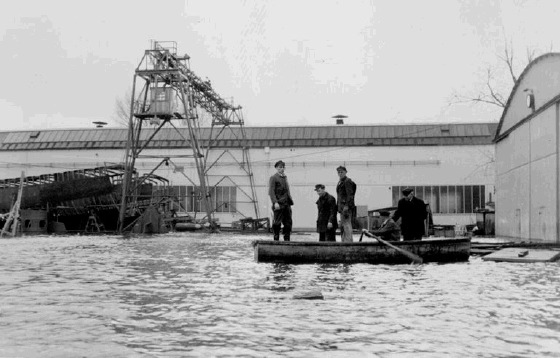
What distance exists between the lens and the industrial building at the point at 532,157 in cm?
1941

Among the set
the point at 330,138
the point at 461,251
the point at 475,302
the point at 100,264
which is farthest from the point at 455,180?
the point at 475,302

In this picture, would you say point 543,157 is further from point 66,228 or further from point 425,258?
point 66,228

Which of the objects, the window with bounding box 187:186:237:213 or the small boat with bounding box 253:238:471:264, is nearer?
the small boat with bounding box 253:238:471:264

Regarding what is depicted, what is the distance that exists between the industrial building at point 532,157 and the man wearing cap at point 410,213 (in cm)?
641

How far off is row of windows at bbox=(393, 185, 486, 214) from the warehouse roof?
3.01 meters

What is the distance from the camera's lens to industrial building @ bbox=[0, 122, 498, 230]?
44.0 m

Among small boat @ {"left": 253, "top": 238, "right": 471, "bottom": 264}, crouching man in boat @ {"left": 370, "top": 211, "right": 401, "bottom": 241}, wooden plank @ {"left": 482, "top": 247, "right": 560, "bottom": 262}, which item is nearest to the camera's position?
small boat @ {"left": 253, "top": 238, "right": 471, "bottom": 264}

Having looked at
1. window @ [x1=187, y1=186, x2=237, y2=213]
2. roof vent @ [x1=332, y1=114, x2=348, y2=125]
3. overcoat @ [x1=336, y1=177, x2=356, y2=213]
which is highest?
roof vent @ [x1=332, y1=114, x2=348, y2=125]

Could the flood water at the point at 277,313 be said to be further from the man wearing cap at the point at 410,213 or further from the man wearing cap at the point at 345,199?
the man wearing cap at the point at 410,213

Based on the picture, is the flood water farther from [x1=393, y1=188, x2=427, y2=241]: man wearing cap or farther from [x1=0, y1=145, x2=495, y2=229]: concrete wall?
[x1=0, y1=145, x2=495, y2=229]: concrete wall

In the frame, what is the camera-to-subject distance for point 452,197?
44.0m

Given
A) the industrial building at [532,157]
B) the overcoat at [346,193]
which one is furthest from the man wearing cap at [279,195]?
the industrial building at [532,157]

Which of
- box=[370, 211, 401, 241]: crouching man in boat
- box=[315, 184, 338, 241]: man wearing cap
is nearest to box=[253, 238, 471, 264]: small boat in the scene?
box=[370, 211, 401, 241]: crouching man in boat

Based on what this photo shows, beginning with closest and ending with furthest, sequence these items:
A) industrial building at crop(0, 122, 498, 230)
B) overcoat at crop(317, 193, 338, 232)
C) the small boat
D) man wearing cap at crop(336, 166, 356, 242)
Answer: the small boat, man wearing cap at crop(336, 166, 356, 242), overcoat at crop(317, 193, 338, 232), industrial building at crop(0, 122, 498, 230)
